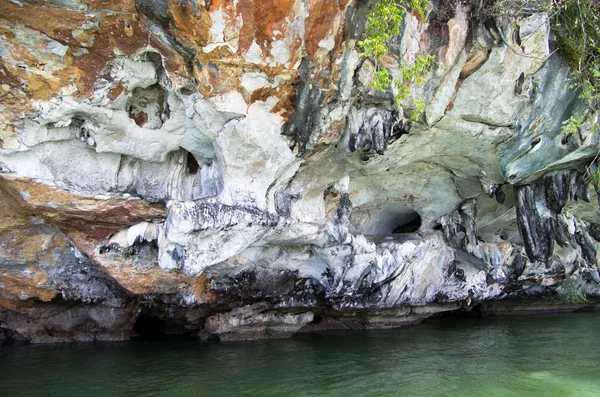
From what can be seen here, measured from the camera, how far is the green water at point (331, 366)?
721cm

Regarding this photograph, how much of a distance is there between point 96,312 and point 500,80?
9.44 meters

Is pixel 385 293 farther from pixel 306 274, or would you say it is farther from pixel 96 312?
pixel 96 312

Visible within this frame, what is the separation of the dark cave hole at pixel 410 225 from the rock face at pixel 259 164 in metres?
0.13

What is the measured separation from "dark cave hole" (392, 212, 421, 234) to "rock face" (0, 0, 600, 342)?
128 millimetres

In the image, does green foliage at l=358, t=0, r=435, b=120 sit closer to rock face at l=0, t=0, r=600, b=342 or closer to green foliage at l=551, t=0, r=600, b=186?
rock face at l=0, t=0, r=600, b=342

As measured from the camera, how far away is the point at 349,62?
6.76 metres

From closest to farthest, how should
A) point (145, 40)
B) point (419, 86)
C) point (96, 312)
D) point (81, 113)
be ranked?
point (145, 40) → point (81, 113) → point (419, 86) → point (96, 312)

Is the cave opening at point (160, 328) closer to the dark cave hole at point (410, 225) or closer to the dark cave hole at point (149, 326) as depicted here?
the dark cave hole at point (149, 326)

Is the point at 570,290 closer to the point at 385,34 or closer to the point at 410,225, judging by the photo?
the point at 410,225

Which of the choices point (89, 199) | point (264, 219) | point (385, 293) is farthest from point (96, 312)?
point (385, 293)

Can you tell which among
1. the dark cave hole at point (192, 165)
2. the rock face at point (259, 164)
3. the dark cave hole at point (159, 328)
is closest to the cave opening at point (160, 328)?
the dark cave hole at point (159, 328)

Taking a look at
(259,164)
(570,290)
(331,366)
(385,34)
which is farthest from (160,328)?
(570,290)

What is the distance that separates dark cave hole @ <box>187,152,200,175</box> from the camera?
822cm

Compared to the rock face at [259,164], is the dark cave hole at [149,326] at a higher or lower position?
lower
